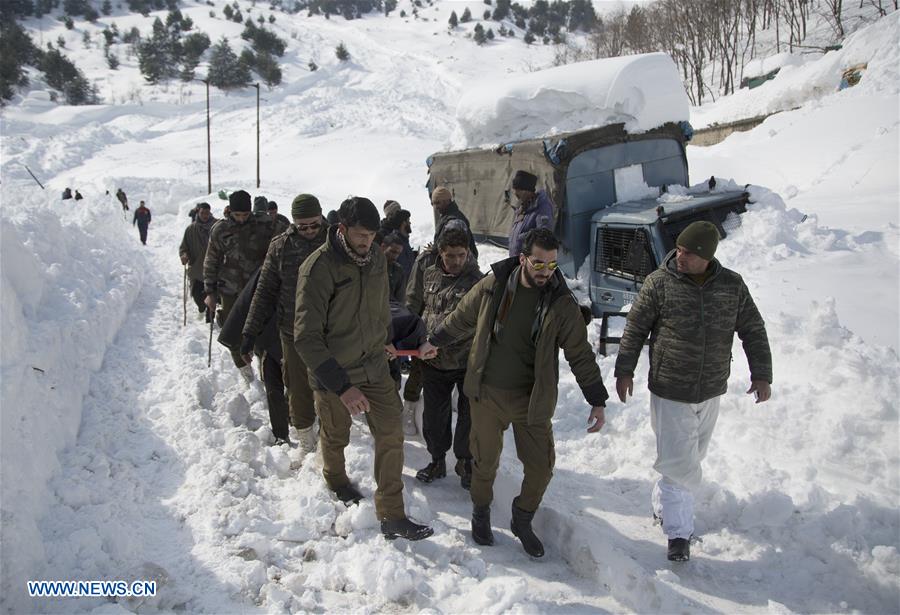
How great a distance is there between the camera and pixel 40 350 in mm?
4461

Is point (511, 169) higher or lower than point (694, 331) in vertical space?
higher

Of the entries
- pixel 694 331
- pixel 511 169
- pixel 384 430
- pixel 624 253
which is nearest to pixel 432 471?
pixel 384 430

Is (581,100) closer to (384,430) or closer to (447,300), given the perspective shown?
(447,300)

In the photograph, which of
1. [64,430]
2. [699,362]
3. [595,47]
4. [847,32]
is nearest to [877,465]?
[699,362]

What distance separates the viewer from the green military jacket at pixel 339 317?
331 cm

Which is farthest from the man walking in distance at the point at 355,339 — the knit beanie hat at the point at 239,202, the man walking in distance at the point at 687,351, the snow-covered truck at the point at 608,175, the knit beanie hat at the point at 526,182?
the snow-covered truck at the point at 608,175

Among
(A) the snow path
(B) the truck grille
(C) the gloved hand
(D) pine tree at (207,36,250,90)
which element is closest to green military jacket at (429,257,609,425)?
(A) the snow path

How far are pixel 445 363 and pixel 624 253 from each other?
152 inches

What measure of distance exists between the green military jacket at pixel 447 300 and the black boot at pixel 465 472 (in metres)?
0.76

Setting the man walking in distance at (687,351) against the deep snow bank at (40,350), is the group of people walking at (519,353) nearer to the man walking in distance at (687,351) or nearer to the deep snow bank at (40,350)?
the man walking in distance at (687,351)

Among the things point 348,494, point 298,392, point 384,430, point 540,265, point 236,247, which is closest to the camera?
point 540,265

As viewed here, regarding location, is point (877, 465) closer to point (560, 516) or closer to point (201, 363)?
point (560, 516)

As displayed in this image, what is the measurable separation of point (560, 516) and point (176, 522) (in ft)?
7.92

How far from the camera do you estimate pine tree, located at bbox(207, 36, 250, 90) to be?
57.2 meters
